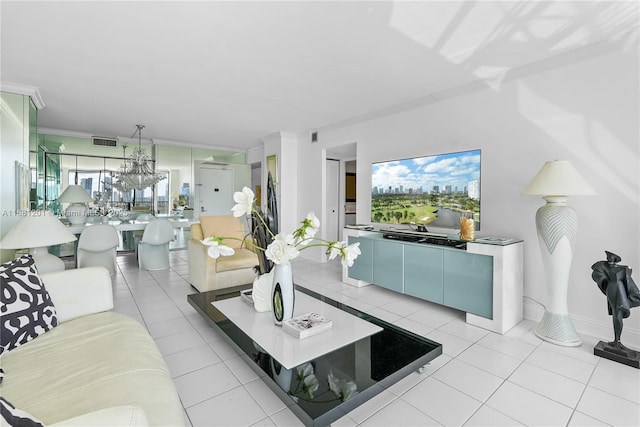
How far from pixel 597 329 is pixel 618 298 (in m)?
0.59

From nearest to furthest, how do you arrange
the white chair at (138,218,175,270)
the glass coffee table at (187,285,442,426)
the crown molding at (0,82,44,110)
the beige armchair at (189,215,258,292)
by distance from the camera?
the glass coffee table at (187,285,442,426)
the crown molding at (0,82,44,110)
the beige armchair at (189,215,258,292)
the white chair at (138,218,175,270)

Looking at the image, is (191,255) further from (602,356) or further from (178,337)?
(602,356)

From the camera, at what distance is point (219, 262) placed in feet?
11.4

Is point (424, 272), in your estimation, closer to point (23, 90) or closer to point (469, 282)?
point (469, 282)

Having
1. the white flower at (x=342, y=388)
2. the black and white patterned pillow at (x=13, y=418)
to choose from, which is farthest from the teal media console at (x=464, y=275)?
the black and white patterned pillow at (x=13, y=418)

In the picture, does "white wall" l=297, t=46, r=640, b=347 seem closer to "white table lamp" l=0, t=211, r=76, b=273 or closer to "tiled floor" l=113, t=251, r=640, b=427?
"tiled floor" l=113, t=251, r=640, b=427

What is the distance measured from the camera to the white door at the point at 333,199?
19.9 ft

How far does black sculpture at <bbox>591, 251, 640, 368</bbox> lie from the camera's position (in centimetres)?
211

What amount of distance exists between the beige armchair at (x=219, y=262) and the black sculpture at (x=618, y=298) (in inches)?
116

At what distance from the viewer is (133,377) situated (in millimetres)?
1242

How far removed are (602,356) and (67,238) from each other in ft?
13.8

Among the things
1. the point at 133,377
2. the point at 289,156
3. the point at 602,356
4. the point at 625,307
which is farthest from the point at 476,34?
the point at 289,156

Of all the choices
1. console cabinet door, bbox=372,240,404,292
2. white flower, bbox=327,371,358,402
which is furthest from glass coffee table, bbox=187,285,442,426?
console cabinet door, bbox=372,240,404,292

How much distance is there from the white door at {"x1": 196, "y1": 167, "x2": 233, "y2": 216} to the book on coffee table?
5.90 m
